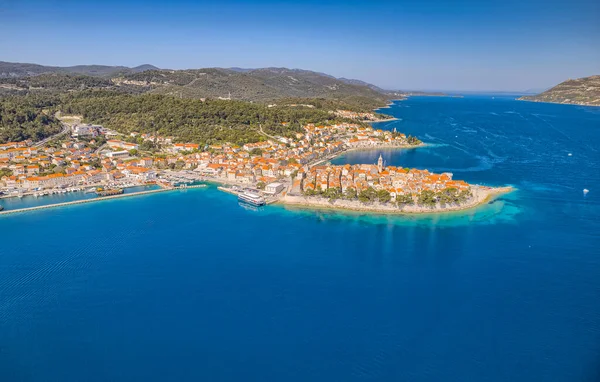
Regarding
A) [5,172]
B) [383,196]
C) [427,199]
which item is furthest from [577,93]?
[5,172]

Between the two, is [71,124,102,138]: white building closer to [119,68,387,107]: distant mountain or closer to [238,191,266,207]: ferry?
[238,191,266,207]: ferry

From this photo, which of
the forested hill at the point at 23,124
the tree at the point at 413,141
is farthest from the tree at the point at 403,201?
the forested hill at the point at 23,124

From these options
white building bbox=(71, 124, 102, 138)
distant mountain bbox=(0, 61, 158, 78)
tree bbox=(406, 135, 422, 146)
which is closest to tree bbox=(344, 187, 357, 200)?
tree bbox=(406, 135, 422, 146)

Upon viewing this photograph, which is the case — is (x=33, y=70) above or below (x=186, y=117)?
above

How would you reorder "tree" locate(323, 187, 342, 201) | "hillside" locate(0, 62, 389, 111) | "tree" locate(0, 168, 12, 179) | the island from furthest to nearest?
1. "hillside" locate(0, 62, 389, 111)
2. "tree" locate(0, 168, 12, 179)
3. the island
4. "tree" locate(323, 187, 342, 201)

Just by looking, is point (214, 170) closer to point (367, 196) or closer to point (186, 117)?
point (367, 196)

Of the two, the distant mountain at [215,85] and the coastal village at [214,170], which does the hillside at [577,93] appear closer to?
the distant mountain at [215,85]
